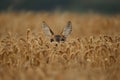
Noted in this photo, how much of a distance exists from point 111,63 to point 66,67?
845mm

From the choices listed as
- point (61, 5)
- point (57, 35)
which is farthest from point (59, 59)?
point (61, 5)

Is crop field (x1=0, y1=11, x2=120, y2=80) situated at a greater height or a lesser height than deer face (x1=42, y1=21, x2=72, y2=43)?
lesser

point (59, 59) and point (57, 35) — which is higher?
point (57, 35)

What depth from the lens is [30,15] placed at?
15391 mm

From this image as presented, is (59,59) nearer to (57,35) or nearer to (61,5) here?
(57,35)

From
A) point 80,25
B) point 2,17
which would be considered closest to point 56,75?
point 80,25

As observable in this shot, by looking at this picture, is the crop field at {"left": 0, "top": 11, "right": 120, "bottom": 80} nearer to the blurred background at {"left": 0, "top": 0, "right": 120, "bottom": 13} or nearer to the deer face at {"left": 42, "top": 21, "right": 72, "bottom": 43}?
the deer face at {"left": 42, "top": 21, "right": 72, "bottom": 43}

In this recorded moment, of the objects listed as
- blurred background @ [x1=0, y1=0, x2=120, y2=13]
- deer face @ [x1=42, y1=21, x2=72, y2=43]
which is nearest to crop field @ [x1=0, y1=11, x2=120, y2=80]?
deer face @ [x1=42, y1=21, x2=72, y2=43]

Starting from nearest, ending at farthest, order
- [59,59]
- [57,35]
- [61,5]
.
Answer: [59,59], [57,35], [61,5]

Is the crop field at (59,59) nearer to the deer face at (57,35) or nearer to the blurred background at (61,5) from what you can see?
the deer face at (57,35)

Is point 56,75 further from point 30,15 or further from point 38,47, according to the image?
point 30,15

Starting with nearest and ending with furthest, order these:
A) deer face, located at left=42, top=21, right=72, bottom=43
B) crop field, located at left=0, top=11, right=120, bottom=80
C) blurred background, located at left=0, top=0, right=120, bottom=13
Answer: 1. crop field, located at left=0, top=11, right=120, bottom=80
2. deer face, located at left=42, top=21, right=72, bottom=43
3. blurred background, located at left=0, top=0, right=120, bottom=13

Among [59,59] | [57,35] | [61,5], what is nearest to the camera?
[59,59]

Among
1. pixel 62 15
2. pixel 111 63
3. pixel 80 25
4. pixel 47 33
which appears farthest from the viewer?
pixel 62 15
